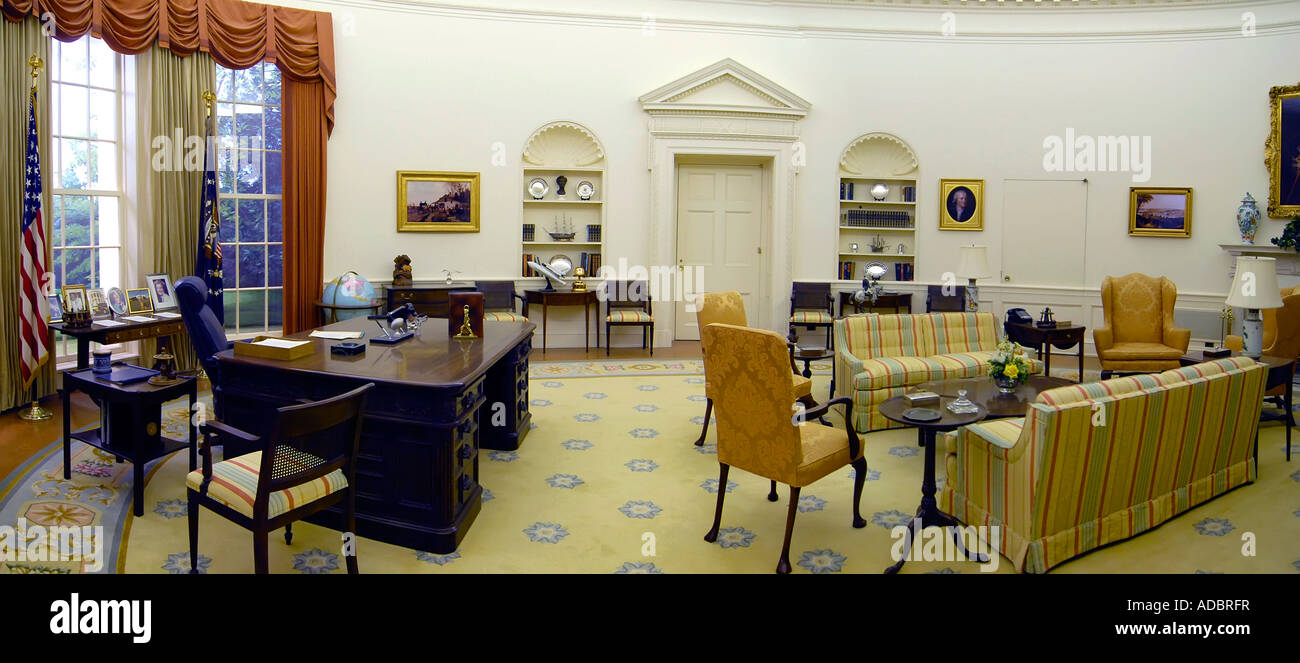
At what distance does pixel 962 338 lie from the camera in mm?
7043

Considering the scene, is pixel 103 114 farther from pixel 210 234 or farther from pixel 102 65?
pixel 210 234

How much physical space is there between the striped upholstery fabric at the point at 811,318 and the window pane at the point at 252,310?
5.87 metres

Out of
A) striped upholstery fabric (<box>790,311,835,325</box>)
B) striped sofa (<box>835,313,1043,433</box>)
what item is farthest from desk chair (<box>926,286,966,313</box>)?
striped sofa (<box>835,313,1043,433</box>)

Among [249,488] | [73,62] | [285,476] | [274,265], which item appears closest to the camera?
[285,476]

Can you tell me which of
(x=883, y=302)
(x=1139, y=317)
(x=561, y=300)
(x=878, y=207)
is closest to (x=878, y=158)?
(x=878, y=207)

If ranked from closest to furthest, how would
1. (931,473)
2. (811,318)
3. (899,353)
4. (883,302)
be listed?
(931,473), (899,353), (811,318), (883,302)

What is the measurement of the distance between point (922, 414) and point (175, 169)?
22.7ft

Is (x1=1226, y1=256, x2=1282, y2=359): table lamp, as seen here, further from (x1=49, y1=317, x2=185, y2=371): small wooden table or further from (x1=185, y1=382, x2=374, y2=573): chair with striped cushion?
(x1=49, y1=317, x2=185, y2=371): small wooden table

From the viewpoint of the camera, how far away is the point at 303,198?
28.4 feet

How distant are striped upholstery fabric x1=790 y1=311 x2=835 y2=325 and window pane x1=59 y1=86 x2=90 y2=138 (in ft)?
23.9

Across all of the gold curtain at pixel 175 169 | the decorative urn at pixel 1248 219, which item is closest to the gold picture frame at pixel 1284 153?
the decorative urn at pixel 1248 219

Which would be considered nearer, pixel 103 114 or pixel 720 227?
pixel 103 114

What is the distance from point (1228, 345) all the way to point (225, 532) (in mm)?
7779

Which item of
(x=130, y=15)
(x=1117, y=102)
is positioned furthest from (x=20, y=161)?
(x=1117, y=102)
